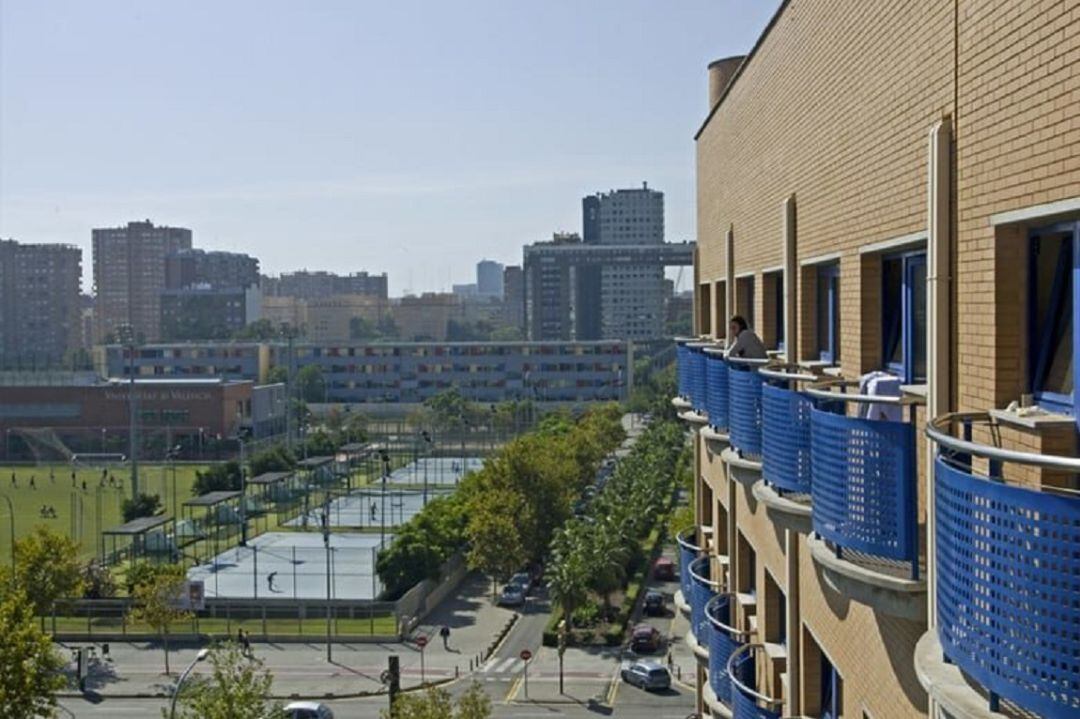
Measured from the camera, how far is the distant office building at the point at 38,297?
15475cm

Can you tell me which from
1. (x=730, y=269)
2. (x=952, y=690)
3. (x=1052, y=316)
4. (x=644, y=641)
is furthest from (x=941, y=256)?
(x=644, y=641)

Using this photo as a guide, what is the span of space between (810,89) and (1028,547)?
559 centimetres

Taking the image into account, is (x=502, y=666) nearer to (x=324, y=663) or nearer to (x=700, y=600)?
(x=324, y=663)

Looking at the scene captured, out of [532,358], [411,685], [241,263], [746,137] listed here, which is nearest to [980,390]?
[746,137]

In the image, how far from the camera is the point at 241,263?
191 m

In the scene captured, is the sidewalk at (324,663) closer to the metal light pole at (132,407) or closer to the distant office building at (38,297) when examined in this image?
the metal light pole at (132,407)

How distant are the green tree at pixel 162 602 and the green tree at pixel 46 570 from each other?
6.28ft

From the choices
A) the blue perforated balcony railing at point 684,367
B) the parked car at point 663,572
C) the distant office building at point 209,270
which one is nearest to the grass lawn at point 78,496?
the parked car at point 663,572

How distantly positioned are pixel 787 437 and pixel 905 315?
0.83 meters

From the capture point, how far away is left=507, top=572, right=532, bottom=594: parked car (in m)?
41.4

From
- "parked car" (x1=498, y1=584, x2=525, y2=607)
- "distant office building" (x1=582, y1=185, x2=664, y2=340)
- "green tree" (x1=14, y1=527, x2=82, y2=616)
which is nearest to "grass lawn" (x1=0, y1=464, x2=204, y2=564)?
"green tree" (x1=14, y1=527, x2=82, y2=616)

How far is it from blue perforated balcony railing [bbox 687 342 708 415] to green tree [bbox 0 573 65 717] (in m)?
12.7

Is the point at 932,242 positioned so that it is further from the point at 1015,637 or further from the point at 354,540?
the point at 354,540

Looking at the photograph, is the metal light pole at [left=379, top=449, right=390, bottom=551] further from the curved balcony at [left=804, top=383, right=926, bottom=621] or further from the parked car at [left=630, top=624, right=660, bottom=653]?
the curved balcony at [left=804, top=383, right=926, bottom=621]
